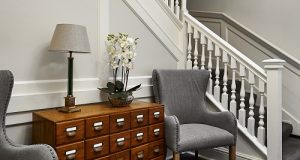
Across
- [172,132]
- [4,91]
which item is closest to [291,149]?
[172,132]

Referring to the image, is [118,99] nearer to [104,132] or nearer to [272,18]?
[104,132]

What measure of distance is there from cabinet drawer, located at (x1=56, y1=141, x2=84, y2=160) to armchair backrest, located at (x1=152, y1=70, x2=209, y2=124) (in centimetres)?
103

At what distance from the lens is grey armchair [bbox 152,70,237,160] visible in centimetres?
221

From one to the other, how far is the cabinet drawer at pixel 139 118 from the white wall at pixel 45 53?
1.29ft

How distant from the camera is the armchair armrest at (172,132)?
2168 mm

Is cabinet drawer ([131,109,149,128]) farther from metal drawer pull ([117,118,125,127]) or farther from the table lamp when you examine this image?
the table lamp

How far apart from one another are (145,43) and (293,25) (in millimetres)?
2000

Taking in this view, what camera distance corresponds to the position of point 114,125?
6.30ft

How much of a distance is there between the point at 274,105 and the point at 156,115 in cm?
107

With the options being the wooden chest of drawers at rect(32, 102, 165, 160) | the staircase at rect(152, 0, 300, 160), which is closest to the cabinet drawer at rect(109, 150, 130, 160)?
the wooden chest of drawers at rect(32, 102, 165, 160)

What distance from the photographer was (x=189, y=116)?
107 inches

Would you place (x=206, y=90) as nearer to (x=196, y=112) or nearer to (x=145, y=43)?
(x=196, y=112)

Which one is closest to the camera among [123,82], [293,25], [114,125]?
[114,125]

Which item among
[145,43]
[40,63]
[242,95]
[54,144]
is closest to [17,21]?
[40,63]
